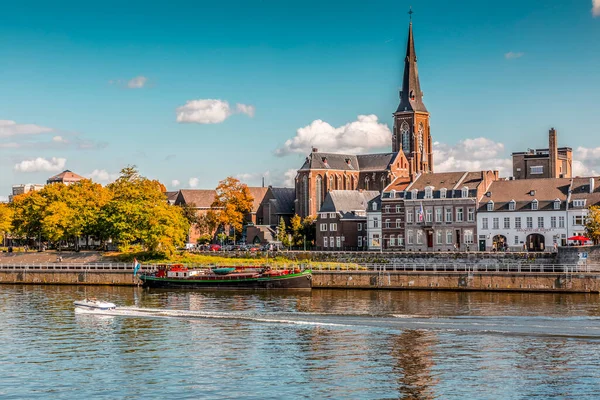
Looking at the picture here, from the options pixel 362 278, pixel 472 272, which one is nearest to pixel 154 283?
pixel 362 278

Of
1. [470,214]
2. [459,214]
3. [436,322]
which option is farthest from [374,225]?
[436,322]

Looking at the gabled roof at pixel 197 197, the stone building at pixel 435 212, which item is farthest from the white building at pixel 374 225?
the gabled roof at pixel 197 197

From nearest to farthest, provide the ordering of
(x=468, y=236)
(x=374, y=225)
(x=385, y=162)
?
(x=468, y=236) → (x=374, y=225) → (x=385, y=162)

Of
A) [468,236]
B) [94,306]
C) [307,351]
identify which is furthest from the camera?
[468,236]

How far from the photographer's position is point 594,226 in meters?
96.3

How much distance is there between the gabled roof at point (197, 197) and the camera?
181 m

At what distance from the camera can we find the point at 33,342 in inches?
2147

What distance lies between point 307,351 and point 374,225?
236 feet

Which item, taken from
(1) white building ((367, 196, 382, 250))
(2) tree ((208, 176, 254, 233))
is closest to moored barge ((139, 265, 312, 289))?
(1) white building ((367, 196, 382, 250))

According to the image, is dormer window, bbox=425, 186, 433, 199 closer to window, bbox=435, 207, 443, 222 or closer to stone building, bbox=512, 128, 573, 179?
window, bbox=435, 207, 443, 222

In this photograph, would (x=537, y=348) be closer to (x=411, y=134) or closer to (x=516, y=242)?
(x=516, y=242)

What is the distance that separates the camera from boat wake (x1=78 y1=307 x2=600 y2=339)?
53031 mm

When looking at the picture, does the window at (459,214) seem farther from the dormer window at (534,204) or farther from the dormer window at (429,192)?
the dormer window at (534,204)

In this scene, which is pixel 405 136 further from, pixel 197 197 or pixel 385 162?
pixel 197 197
